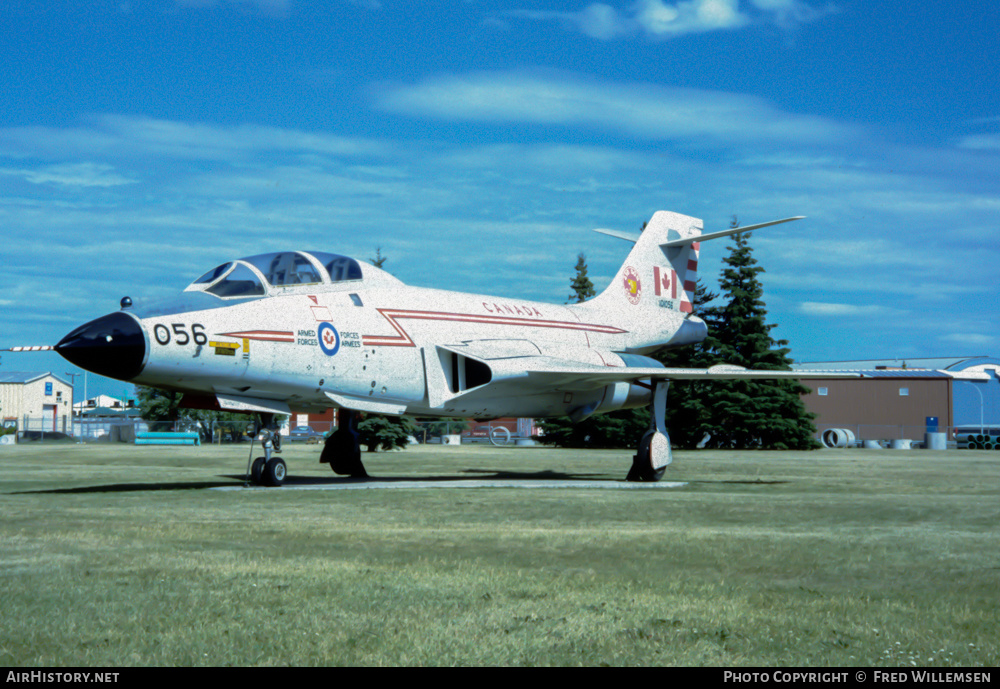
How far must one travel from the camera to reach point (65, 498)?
1266 centimetres

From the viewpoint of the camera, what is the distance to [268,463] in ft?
49.4

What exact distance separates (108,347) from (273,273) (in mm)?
3324

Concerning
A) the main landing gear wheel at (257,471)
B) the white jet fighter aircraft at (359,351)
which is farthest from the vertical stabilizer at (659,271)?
the main landing gear wheel at (257,471)

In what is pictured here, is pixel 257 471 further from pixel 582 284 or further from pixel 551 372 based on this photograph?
pixel 582 284

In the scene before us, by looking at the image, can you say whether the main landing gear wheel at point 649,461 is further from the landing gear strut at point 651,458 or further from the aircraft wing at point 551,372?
the aircraft wing at point 551,372

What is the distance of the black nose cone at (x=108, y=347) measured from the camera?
12203 mm

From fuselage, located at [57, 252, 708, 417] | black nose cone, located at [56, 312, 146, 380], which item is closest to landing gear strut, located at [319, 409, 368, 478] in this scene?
fuselage, located at [57, 252, 708, 417]

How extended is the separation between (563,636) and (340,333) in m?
11.2

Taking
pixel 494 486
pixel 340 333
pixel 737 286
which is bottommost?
pixel 494 486

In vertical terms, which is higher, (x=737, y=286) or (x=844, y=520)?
(x=737, y=286)

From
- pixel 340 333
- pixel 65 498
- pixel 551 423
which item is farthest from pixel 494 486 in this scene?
pixel 551 423

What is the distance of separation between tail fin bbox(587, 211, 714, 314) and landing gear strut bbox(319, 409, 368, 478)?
22.4ft

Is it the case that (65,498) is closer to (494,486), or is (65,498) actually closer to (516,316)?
(494,486)

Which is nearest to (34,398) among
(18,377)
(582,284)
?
(18,377)
